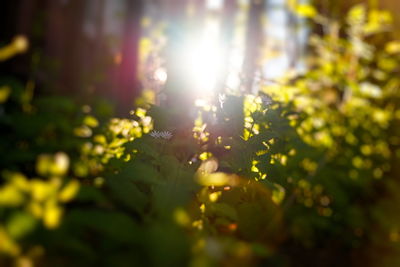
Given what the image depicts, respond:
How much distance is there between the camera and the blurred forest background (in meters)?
0.49

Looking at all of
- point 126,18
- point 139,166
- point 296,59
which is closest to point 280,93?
point 139,166

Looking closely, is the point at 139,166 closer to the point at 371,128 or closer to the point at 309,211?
the point at 309,211

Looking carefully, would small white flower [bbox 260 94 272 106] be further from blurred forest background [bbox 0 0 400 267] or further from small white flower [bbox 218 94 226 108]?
small white flower [bbox 218 94 226 108]

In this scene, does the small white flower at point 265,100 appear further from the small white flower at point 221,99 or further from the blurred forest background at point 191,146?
the small white flower at point 221,99

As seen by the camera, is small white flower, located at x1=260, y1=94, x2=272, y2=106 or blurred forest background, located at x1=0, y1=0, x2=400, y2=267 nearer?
blurred forest background, located at x1=0, y1=0, x2=400, y2=267

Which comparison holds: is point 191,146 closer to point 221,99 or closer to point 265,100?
point 221,99

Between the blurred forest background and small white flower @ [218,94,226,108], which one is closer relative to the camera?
the blurred forest background

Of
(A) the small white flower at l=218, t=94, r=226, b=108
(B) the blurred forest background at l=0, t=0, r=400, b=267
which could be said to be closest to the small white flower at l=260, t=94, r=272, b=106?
(B) the blurred forest background at l=0, t=0, r=400, b=267

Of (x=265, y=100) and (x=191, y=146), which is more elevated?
(x=265, y=100)

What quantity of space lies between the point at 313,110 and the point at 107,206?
262cm

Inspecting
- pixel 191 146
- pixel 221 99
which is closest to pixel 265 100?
pixel 221 99

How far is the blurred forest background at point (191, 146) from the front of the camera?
0.49 metres

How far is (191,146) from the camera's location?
3.85 feet

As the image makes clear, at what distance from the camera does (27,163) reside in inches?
48.2
